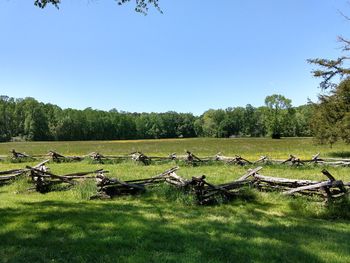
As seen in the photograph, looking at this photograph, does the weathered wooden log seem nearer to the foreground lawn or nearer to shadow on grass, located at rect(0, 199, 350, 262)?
shadow on grass, located at rect(0, 199, 350, 262)

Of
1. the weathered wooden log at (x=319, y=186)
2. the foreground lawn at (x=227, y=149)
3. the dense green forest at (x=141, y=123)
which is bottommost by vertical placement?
the foreground lawn at (x=227, y=149)

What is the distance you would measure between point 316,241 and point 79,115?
12336cm

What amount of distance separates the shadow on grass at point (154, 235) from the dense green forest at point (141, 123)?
293ft

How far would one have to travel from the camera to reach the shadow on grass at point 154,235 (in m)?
5.65

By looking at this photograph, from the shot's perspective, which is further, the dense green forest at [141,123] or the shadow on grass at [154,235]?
the dense green forest at [141,123]

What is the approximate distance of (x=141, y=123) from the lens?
138250 millimetres

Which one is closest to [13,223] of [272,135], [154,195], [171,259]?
[171,259]

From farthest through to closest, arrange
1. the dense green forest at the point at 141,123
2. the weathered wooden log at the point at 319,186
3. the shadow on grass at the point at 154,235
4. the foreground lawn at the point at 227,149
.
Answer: the dense green forest at the point at 141,123
the foreground lawn at the point at 227,149
the weathered wooden log at the point at 319,186
the shadow on grass at the point at 154,235

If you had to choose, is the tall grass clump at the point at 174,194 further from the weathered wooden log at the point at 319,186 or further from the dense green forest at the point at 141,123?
the dense green forest at the point at 141,123

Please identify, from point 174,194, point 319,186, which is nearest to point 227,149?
point 174,194

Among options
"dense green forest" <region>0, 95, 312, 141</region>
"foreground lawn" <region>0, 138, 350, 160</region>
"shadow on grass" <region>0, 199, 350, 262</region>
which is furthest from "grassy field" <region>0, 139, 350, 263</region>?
"dense green forest" <region>0, 95, 312, 141</region>

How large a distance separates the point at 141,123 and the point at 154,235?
132 meters

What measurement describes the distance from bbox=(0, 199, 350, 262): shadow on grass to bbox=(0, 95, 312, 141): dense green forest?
293 feet

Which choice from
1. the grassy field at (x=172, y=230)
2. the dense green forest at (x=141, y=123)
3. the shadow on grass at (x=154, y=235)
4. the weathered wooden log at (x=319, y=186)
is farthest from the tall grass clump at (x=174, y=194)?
the dense green forest at (x=141, y=123)
